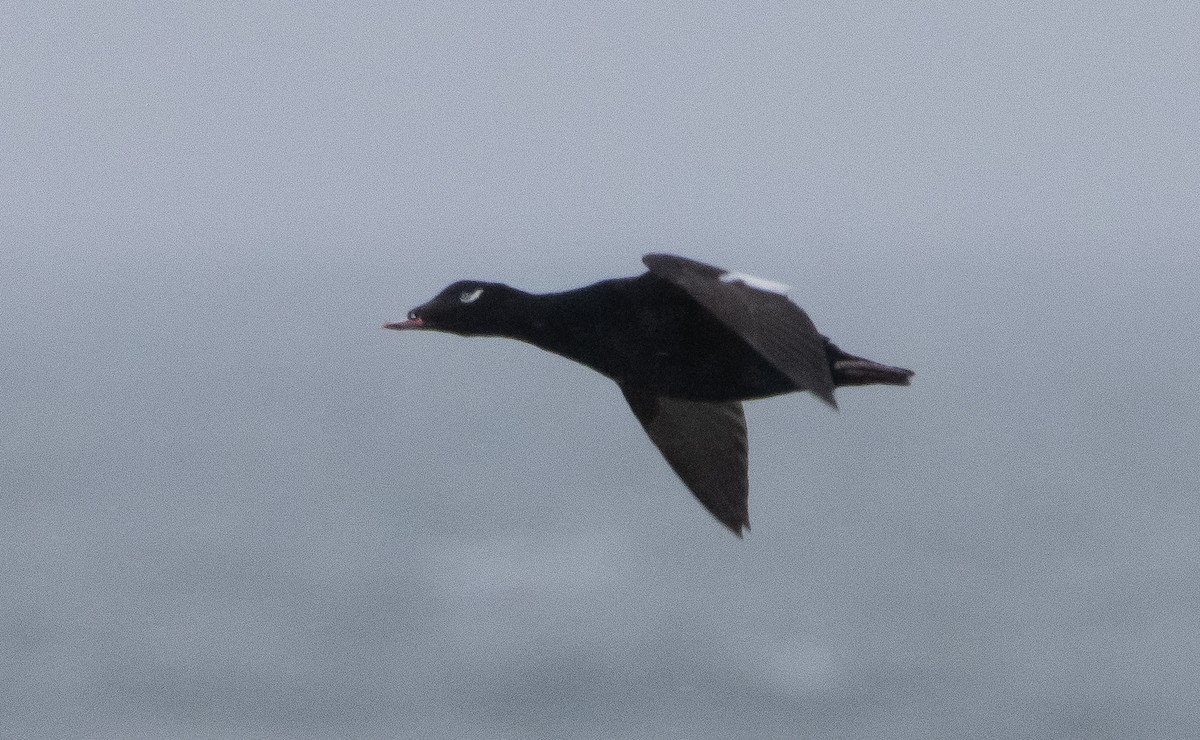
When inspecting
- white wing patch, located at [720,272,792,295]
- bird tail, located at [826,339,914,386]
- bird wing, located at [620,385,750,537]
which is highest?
white wing patch, located at [720,272,792,295]

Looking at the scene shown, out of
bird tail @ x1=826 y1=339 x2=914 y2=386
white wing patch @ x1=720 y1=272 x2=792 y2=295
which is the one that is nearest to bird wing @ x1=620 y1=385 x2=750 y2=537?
bird tail @ x1=826 y1=339 x2=914 y2=386

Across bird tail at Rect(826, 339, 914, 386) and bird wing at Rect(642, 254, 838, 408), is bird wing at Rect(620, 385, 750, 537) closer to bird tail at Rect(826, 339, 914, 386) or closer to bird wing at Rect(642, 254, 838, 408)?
bird tail at Rect(826, 339, 914, 386)

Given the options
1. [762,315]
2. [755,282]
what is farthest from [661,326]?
[762,315]

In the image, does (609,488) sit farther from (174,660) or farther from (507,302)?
(507,302)

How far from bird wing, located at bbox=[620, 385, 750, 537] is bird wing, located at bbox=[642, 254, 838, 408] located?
4.75ft

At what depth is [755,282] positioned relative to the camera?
6691 mm

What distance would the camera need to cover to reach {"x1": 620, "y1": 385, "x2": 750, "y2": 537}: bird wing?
7.94m

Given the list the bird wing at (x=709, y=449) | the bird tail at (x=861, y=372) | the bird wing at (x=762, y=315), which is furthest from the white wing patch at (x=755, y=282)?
the bird wing at (x=709, y=449)

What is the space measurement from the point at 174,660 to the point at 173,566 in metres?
24.2

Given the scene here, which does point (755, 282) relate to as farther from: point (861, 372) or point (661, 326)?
point (861, 372)

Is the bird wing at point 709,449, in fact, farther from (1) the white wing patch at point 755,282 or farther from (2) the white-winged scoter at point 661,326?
(1) the white wing patch at point 755,282

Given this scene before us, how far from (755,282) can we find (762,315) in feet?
1.65

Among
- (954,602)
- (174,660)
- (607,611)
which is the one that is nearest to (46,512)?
(174,660)

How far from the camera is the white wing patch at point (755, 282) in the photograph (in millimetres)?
6637
